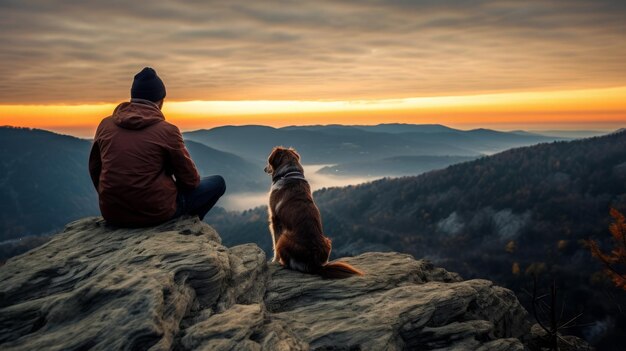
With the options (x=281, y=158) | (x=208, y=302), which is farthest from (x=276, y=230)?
(x=208, y=302)

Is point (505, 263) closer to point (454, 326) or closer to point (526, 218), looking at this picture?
point (526, 218)

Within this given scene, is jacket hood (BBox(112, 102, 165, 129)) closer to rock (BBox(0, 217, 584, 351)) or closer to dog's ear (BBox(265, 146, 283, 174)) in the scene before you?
rock (BBox(0, 217, 584, 351))

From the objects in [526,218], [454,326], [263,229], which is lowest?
[263,229]

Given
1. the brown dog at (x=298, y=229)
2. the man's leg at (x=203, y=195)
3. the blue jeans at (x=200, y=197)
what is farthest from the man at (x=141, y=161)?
the brown dog at (x=298, y=229)

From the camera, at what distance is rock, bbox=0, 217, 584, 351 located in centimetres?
598

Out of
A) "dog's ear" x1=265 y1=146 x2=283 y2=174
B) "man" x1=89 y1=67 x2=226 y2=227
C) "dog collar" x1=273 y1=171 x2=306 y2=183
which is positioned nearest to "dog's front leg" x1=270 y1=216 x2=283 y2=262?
"dog collar" x1=273 y1=171 x2=306 y2=183

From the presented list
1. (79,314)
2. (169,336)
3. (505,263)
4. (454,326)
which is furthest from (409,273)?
(505,263)

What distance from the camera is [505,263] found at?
125m

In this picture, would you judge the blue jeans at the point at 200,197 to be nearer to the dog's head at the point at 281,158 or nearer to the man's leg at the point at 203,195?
the man's leg at the point at 203,195

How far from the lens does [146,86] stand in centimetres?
892

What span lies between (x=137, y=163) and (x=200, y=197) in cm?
211

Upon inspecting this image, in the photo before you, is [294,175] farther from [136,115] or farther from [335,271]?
[136,115]

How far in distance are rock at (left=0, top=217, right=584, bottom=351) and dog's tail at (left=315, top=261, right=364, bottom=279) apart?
0.23 meters

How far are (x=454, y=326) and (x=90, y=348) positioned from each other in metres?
6.34
